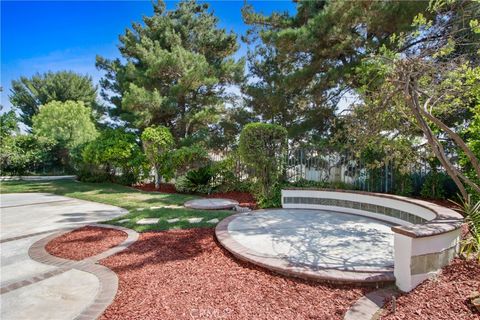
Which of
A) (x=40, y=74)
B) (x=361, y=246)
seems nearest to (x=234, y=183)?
(x=361, y=246)

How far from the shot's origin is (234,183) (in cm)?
1058

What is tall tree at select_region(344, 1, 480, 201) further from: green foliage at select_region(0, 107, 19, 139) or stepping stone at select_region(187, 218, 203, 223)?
green foliage at select_region(0, 107, 19, 139)

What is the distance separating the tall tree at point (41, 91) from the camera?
3042cm

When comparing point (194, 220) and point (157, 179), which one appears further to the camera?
point (157, 179)

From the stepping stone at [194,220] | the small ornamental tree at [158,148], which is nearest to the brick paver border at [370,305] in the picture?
the stepping stone at [194,220]

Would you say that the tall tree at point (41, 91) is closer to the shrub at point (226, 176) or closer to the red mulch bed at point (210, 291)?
the shrub at point (226, 176)

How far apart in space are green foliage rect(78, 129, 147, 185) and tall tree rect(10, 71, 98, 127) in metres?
20.1

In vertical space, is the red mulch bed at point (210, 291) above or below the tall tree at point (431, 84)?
below

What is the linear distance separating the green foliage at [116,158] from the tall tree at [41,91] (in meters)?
20.1

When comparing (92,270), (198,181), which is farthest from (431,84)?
(198,181)

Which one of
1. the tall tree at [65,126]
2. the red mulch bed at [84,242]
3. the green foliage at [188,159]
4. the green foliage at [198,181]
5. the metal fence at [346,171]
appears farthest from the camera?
the tall tree at [65,126]

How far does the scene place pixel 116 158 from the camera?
1308cm

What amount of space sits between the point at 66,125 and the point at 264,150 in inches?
792

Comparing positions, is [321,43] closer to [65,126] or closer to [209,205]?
[209,205]
